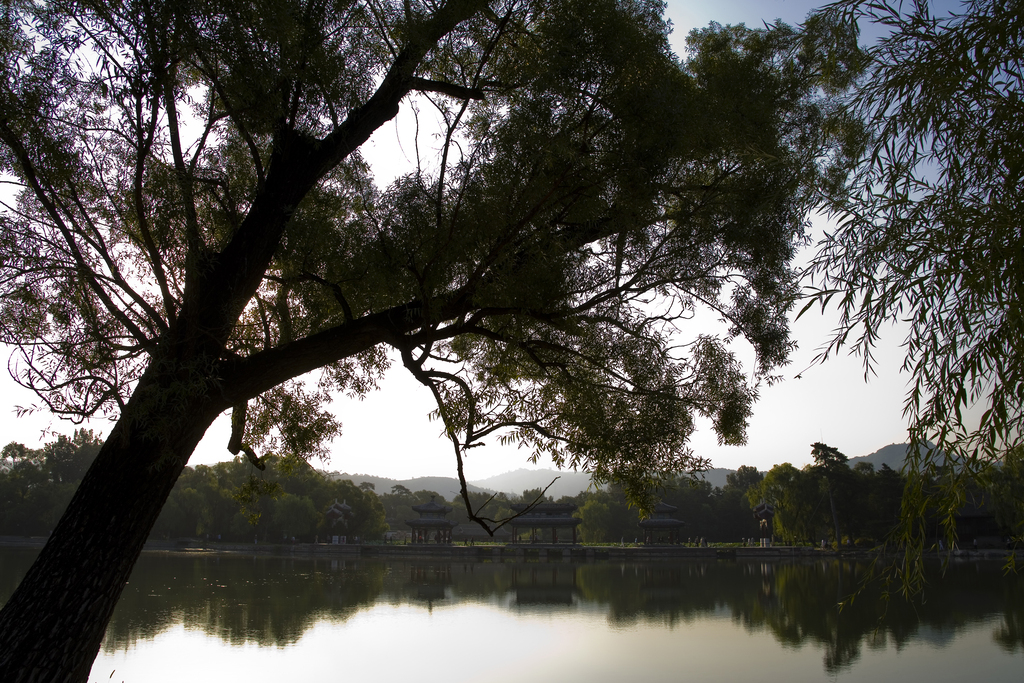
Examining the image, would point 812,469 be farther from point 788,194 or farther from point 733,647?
point 788,194

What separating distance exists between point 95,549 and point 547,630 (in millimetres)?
8932

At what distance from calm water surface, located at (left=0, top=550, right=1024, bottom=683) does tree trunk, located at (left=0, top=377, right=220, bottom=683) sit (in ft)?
13.2

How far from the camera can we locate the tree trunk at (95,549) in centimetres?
204

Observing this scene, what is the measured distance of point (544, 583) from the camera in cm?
1611

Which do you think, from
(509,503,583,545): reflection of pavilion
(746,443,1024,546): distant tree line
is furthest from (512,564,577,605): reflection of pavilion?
(746,443,1024,546): distant tree line

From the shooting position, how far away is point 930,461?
193cm

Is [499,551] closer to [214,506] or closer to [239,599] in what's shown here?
[214,506]

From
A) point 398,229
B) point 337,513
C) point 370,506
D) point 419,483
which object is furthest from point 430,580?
point 419,483

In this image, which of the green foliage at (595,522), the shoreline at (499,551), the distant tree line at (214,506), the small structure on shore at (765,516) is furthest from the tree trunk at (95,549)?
the green foliage at (595,522)

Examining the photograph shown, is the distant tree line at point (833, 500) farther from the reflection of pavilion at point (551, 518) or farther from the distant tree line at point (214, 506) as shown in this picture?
the distant tree line at point (214, 506)

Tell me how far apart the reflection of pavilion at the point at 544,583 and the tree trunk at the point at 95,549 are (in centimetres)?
1141

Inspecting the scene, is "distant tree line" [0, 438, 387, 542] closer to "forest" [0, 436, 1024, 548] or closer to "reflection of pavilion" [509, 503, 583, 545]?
"forest" [0, 436, 1024, 548]

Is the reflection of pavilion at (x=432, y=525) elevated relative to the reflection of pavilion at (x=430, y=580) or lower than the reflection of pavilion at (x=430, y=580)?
elevated

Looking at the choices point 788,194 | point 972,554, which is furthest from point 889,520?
point 788,194
